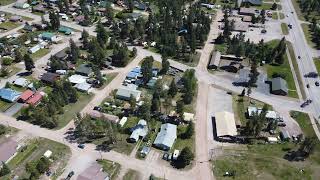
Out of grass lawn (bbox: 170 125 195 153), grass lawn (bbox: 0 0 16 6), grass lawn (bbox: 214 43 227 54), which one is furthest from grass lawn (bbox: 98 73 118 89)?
grass lawn (bbox: 0 0 16 6)

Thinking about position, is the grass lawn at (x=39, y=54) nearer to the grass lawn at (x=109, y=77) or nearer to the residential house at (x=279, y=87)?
the grass lawn at (x=109, y=77)

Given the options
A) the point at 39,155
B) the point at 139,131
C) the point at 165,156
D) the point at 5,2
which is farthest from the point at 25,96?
the point at 5,2

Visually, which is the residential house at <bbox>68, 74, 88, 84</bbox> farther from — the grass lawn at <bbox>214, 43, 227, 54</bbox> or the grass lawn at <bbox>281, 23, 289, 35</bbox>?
the grass lawn at <bbox>281, 23, 289, 35</bbox>

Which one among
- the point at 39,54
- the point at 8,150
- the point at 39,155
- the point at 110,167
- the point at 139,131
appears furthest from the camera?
the point at 39,54

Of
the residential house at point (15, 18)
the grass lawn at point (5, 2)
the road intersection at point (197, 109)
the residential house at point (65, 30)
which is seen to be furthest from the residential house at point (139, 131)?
the grass lawn at point (5, 2)

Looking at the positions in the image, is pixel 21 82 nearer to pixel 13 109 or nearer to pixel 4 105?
pixel 4 105

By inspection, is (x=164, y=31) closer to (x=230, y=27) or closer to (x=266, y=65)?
(x=230, y=27)
